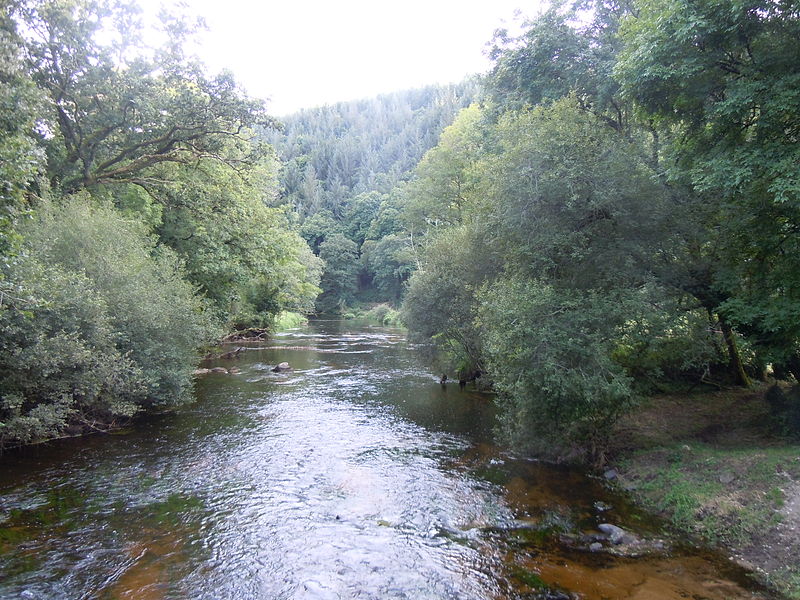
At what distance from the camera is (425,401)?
20.7 m

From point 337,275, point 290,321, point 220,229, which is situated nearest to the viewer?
point 220,229

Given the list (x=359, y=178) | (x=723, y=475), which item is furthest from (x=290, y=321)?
(x=359, y=178)

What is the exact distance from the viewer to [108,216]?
18.5 m

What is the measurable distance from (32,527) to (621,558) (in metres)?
10.8

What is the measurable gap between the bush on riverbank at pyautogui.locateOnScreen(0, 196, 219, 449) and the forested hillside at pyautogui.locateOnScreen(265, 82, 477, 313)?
84.9 ft

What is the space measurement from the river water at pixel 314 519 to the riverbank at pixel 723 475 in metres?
0.65

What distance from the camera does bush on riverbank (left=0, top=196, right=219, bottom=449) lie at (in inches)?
477

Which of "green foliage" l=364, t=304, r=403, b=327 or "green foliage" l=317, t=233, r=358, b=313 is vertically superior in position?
"green foliage" l=317, t=233, r=358, b=313

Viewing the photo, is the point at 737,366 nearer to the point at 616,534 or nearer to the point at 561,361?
the point at 561,361

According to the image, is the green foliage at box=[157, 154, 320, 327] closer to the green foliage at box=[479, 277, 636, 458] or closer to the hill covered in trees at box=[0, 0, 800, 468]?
the hill covered in trees at box=[0, 0, 800, 468]

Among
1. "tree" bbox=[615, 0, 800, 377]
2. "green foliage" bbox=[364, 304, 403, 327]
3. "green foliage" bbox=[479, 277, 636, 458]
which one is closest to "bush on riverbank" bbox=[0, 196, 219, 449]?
"green foliage" bbox=[479, 277, 636, 458]

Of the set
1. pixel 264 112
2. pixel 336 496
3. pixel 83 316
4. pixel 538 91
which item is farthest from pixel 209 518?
pixel 538 91

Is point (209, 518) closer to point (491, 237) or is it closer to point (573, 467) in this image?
point (573, 467)

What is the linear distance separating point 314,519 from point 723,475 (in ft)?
28.3
